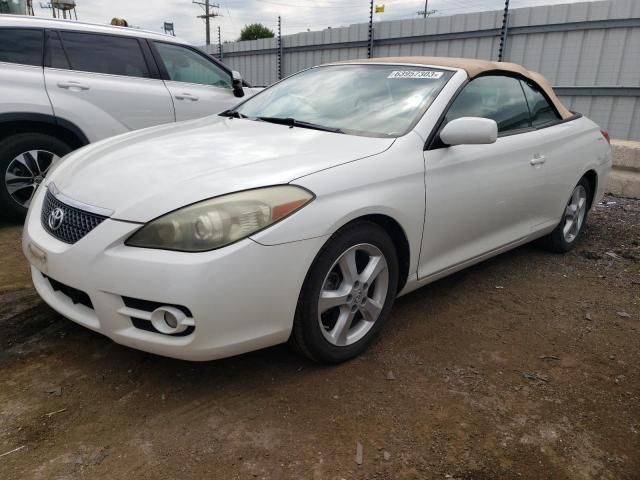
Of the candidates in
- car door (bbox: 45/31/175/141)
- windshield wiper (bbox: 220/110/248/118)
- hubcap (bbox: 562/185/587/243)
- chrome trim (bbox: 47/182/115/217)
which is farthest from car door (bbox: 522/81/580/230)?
car door (bbox: 45/31/175/141)

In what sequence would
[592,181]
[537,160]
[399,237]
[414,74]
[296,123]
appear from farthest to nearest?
[592,181], [537,160], [414,74], [296,123], [399,237]

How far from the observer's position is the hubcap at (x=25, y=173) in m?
4.52

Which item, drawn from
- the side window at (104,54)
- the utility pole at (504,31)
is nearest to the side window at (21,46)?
the side window at (104,54)

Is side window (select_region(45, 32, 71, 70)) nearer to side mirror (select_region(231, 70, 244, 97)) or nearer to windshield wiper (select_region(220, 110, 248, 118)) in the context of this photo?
side mirror (select_region(231, 70, 244, 97))

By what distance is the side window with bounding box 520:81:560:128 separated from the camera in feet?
12.8

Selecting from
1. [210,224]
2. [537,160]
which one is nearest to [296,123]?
[210,224]

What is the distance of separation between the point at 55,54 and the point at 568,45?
6.89m

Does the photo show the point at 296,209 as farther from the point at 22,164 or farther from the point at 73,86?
the point at 73,86

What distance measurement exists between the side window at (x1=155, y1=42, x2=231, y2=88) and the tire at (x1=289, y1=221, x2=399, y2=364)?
12.7 feet

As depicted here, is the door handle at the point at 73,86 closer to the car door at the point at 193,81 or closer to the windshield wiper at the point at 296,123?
the car door at the point at 193,81

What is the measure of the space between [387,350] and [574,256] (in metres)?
2.55

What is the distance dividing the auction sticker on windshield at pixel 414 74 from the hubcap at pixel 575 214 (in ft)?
6.06

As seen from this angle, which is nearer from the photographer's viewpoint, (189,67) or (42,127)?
(42,127)

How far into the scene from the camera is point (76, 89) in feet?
15.8
